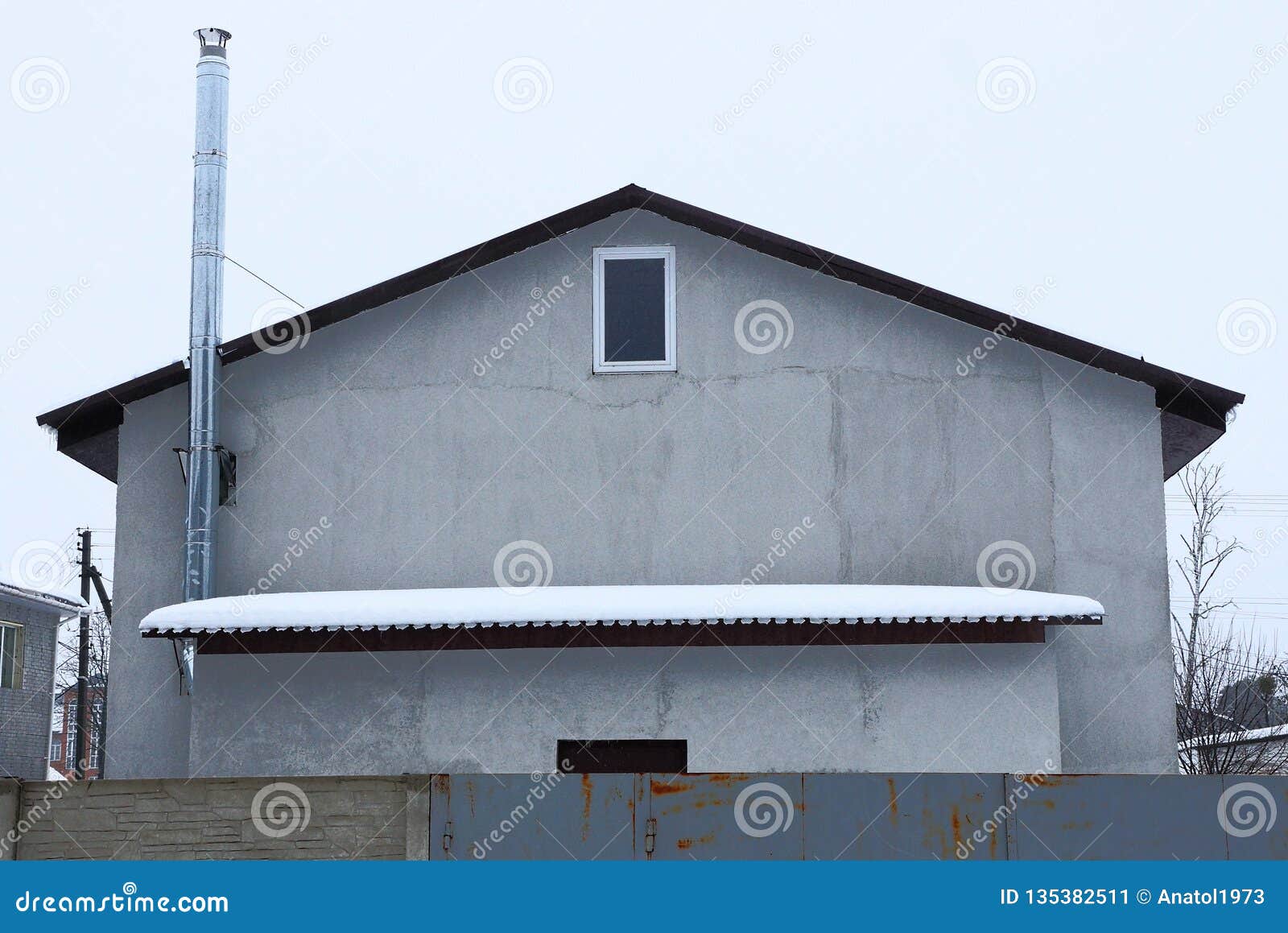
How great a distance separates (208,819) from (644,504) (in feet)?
19.4

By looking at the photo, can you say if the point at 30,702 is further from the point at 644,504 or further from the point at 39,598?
the point at 644,504

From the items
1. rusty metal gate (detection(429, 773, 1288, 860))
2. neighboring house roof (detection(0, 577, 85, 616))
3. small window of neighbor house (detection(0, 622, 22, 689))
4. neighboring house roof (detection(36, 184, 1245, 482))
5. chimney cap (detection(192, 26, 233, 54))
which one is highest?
chimney cap (detection(192, 26, 233, 54))

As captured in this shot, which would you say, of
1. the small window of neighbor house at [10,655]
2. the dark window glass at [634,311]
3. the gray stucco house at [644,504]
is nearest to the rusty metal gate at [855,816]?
the gray stucco house at [644,504]

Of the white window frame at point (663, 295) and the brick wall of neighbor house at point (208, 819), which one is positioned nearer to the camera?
the brick wall of neighbor house at point (208, 819)

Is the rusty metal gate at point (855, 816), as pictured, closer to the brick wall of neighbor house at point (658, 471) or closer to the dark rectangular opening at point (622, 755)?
the dark rectangular opening at point (622, 755)

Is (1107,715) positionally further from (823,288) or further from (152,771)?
(152,771)

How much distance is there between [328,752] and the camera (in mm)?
11945

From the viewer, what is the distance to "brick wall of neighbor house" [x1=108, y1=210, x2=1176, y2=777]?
12672 millimetres

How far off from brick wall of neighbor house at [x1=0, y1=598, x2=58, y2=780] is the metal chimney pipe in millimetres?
11956

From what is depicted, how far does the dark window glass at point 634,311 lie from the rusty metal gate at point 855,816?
609cm

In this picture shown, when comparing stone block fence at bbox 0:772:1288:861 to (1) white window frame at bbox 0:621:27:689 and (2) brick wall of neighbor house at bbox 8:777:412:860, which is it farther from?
(1) white window frame at bbox 0:621:27:689

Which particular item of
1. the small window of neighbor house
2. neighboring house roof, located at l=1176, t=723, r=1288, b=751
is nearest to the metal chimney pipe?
the small window of neighbor house

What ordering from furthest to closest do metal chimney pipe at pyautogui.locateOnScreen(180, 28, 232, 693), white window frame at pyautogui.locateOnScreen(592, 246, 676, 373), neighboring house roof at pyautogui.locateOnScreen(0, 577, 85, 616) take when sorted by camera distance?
neighboring house roof at pyautogui.locateOnScreen(0, 577, 85, 616)
white window frame at pyautogui.locateOnScreen(592, 246, 676, 373)
metal chimney pipe at pyautogui.locateOnScreen(180, 28, 232, 693)

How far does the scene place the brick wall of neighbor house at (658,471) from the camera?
499 inches
